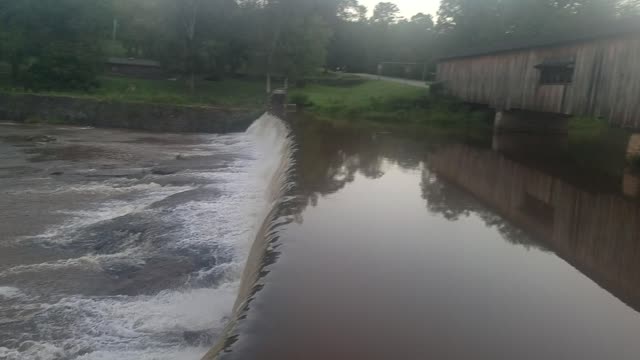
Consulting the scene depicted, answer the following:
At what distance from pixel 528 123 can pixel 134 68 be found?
39120 millimetres

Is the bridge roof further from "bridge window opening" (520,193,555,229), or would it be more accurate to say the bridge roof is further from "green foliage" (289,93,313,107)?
"green foliage" (289,93,313,107)

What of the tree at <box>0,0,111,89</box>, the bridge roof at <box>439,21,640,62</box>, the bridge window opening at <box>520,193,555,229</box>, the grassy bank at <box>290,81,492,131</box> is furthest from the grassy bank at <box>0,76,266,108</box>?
the bridge window opening at <box>520,193,555,229</box>

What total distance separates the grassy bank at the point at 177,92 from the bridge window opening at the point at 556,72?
2119 cm

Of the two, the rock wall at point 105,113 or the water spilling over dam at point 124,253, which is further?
the rock wall at point 105,113

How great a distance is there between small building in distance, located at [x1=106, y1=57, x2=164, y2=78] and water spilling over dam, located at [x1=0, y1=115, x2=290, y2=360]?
3455 cm

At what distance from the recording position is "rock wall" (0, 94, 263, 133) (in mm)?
36594

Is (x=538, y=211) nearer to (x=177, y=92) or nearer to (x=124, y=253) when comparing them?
(x=124, y=253)

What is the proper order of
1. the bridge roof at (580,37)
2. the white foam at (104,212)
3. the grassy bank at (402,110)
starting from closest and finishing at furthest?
the white foam at (104,212) < the bridge roof at (580,37) < the grassy bank at (402,110)

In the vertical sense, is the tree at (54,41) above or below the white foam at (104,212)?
above

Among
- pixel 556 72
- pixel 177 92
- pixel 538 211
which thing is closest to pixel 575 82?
pixel 556 72

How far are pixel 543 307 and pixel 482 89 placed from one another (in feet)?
76.4

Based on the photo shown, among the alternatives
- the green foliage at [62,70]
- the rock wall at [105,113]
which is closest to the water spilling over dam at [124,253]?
the rock wall at [105,113]

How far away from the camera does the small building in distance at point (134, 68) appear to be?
53.5m

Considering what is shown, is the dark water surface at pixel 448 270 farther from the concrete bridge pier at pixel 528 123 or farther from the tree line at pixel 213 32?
the tree line at pixel 213 32
